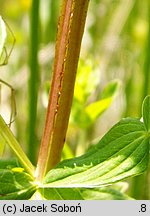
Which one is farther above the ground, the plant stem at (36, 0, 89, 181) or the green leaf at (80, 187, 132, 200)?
the plant stem at (36, 0, 89, 181)

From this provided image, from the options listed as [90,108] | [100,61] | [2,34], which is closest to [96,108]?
[90,108]

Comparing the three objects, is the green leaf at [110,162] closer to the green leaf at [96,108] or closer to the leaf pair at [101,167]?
the leaf pair at [101,167]

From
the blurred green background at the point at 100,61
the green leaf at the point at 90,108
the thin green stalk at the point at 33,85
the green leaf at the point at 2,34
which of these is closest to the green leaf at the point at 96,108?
the green leaf at the point at 90,108

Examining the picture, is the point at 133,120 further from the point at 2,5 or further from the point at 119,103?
the point at 2,5

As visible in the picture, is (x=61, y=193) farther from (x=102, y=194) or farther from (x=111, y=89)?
(x=111, y=89)

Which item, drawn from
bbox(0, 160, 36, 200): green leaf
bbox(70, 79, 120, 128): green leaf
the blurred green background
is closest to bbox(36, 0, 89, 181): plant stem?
bbox(0, 160, 36, 200): green leaf

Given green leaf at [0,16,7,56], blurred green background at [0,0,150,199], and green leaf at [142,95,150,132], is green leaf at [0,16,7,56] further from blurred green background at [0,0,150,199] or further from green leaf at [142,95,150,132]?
blurred green background at [0,0,150,199]
